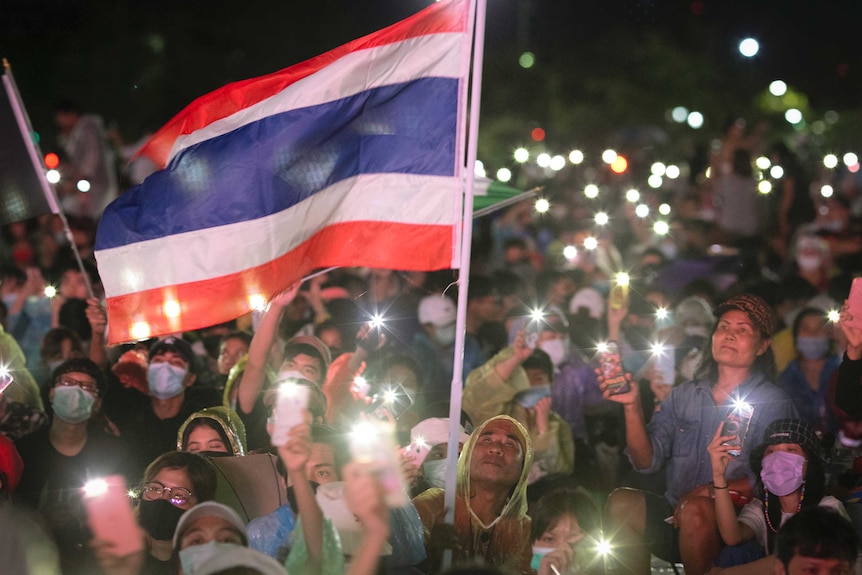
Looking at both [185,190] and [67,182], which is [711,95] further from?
[185,190]

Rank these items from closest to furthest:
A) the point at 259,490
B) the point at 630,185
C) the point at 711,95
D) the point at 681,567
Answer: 1. the point at 259,490
2. the point at 681,567
3. the point at 630,185
4. the point at 711,95

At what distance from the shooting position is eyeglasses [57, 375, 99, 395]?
704cm

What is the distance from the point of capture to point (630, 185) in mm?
14766

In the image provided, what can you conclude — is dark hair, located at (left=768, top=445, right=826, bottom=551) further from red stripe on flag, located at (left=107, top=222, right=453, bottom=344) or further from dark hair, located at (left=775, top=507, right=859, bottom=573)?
red stripe on flag, located at (left=107, top=222, right=453, bottom=344)

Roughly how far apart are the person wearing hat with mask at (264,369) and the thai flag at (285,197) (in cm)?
27

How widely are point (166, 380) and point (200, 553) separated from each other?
3324mm

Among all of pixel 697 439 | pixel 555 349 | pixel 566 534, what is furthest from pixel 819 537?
pixel 555 349

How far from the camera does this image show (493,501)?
5.69 meters

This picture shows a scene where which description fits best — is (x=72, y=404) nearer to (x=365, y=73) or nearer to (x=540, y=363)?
(x=365, y=73)

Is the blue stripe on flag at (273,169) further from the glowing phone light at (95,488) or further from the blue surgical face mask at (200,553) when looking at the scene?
the blue surgical face mask at (200,553)

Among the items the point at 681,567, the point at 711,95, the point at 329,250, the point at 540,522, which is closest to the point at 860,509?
the point at 681,567

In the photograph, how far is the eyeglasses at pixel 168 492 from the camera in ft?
17.8

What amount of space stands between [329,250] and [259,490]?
1361 mm

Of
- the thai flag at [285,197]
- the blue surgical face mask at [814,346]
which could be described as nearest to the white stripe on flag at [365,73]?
the thai flag at [285,197]
